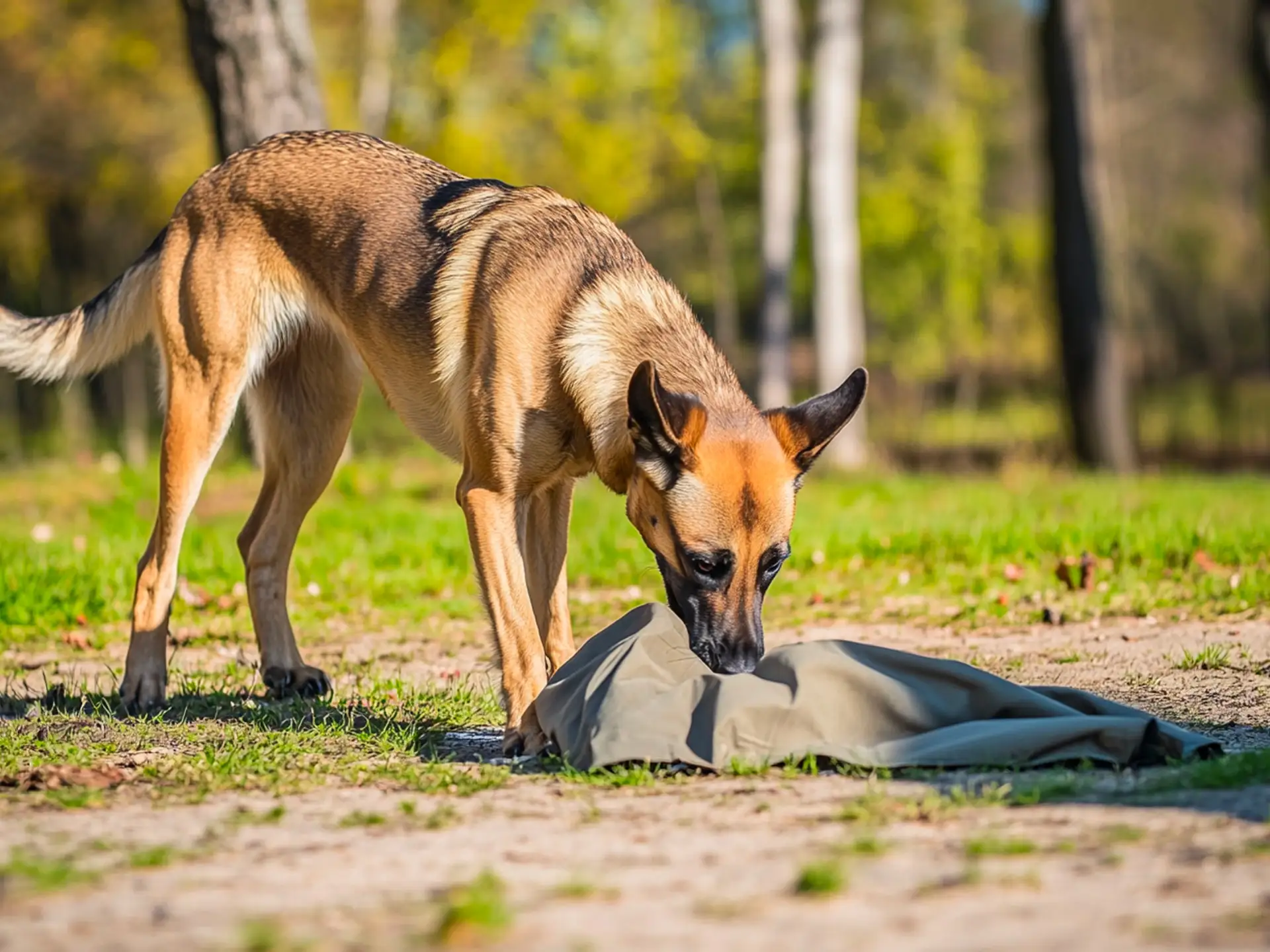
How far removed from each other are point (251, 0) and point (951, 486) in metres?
7.00

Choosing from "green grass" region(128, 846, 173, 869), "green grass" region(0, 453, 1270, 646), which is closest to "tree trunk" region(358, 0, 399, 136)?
"green grass" region(0, 453, 1270, 646)

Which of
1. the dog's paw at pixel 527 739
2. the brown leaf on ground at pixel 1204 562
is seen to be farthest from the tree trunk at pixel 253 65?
the dog's paw at pixel 527 739

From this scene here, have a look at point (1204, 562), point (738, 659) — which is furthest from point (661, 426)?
point (1204, 562)

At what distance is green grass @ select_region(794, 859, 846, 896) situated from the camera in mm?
2875

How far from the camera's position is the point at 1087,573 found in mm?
7723

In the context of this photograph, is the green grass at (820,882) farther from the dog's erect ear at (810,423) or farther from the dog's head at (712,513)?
the dog's erect ear at (810,423)

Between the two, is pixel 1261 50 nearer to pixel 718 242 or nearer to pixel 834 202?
pixel 834 202

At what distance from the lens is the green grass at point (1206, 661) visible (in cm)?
578

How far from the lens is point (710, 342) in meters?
5.45

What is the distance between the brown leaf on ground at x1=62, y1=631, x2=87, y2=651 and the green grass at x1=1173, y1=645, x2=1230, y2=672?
5.04 metres

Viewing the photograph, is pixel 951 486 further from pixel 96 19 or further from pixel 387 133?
pixel 96 19

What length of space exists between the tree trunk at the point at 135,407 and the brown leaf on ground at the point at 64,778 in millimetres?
14847

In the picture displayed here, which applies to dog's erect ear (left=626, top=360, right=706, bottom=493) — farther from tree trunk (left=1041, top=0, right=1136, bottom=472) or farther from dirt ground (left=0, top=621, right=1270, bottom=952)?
tree trunk (left=1041, top=0, right=1136, bottom=472)

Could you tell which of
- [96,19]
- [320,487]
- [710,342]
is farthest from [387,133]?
[710,342]
